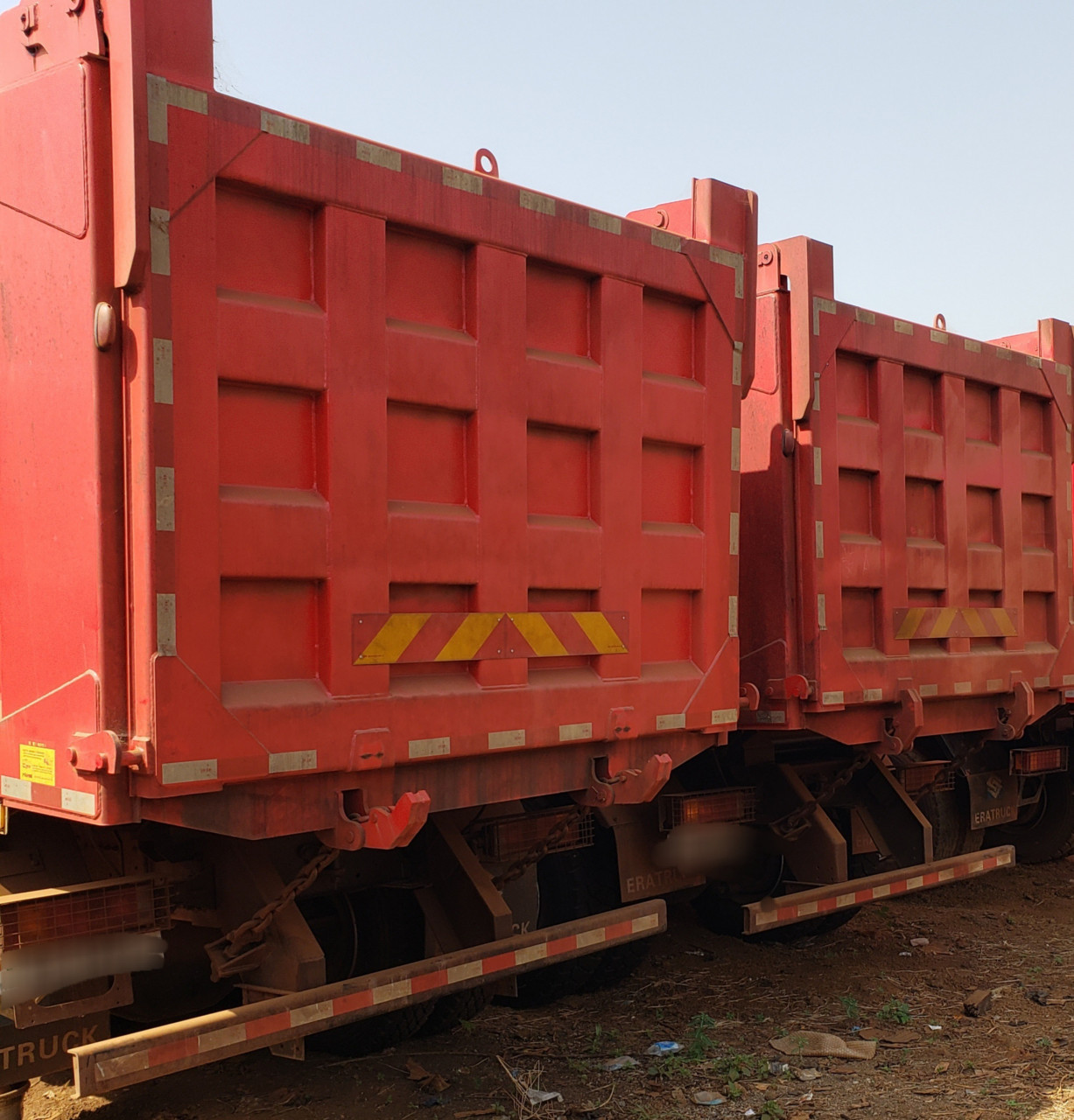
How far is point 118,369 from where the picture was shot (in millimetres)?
3340

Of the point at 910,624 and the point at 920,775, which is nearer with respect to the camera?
the point at 910,624

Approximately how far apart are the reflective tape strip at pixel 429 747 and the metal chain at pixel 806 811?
108 inches

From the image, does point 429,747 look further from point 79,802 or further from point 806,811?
point 806,811

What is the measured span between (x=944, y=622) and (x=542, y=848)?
2685 mm

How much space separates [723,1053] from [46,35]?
4.26 meters

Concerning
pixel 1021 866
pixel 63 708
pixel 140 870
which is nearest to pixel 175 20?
pixel 63 708

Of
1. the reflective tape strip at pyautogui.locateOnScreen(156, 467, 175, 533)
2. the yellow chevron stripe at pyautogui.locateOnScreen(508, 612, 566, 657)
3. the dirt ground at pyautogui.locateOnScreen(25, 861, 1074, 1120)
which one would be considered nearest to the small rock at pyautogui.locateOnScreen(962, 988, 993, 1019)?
the dirt ground at pyautogui.locateOnScreen(25, 861, 1074, 1120)

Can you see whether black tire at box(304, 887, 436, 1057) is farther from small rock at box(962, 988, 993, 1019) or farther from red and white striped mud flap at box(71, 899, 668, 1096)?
small rock at box(962, 988, 993, 1019)

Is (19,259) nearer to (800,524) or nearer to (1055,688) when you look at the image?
(800,524)

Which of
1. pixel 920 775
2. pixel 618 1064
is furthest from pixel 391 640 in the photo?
pixel 920 775

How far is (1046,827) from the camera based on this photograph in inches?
352

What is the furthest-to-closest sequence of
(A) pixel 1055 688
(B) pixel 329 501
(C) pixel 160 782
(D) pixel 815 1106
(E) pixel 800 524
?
1. (A) pixel 1055 688
2. (E) pixel 800 524
3. (D) pixel 815 1106
4. (B) pixel 329 501
5. (C) pixel 160 782

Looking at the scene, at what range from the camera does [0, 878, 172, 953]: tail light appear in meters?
3.51

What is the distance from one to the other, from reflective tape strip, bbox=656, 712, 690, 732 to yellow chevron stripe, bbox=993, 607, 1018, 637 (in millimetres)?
2716
